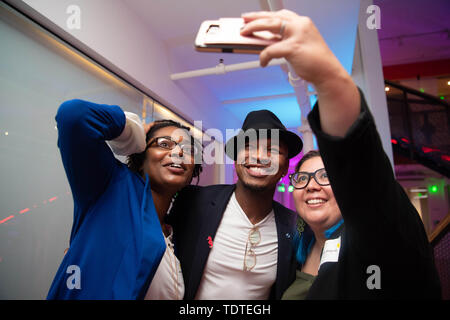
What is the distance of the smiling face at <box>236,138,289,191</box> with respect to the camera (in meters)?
1.61

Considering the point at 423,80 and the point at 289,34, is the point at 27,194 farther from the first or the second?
the point at 423,80

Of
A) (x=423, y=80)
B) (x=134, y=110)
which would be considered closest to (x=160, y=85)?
(x=134, y=110)

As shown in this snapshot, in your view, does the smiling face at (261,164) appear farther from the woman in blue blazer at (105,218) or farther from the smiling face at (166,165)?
the woman in blue blazer at (105,218)

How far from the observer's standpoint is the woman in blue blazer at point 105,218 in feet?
3.25

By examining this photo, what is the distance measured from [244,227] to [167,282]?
0.57 meters

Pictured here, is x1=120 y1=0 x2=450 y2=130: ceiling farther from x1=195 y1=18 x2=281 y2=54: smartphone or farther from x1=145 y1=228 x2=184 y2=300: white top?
x1=145 y1=228 x2=184 y2=300: white top

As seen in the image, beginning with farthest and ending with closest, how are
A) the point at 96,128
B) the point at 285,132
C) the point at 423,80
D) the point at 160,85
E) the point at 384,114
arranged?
the point at 423,80 → the point at 160,85 → the point at 384,114 → the point at 285,132 → the point at 96,128

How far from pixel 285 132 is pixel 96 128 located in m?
1.14

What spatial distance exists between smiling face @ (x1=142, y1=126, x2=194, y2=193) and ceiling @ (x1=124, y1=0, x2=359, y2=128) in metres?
2.12

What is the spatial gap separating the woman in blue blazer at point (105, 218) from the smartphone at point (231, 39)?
0.60 m

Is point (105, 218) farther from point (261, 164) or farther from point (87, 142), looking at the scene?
point (261, 164)

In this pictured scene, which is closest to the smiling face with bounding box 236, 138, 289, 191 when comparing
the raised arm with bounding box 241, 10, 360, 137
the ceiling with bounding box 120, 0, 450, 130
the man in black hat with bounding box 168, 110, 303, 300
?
the man in black hat with bounding box 168, 110, 303, 300

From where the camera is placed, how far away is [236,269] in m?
1.45

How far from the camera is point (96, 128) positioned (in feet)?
3.33
